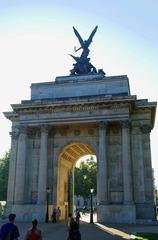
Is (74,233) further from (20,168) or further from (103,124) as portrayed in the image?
(20,168)

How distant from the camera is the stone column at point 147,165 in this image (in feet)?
103

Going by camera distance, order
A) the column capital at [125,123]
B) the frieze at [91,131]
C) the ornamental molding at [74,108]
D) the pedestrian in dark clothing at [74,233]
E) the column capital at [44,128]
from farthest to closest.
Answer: the frieze at [91,131]
the column capital at [44,128]
the ornamental molding at [74,108]
the column capital at [125,123]
the pedestrian in dark clothing at [74,233]

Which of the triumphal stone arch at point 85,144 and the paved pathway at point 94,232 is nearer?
the paved pathway at point 94,232

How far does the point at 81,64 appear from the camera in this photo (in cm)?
3881

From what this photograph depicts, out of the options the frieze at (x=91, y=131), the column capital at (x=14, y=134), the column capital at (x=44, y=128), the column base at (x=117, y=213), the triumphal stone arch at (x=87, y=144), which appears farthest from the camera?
the column capital at (x=14, y=134)

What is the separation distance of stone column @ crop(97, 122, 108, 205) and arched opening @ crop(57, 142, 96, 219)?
8.55 ft

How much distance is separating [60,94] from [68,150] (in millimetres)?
6330

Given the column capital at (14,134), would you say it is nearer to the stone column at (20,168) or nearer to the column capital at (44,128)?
the stone column at (20,168)

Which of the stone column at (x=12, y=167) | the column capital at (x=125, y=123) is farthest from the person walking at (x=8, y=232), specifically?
the stone column at (x=12, y=167)

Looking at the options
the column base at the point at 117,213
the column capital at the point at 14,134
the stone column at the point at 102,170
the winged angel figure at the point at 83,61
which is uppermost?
the winged angel figure at the point at 83,61

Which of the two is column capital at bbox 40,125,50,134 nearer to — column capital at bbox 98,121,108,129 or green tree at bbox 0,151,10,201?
column capital at bbox 98,121,108,129

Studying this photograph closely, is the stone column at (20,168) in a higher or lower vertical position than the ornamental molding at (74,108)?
lower

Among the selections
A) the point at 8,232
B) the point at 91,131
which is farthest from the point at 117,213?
the point at 8,232

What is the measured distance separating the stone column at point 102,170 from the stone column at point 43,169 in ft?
17.6
